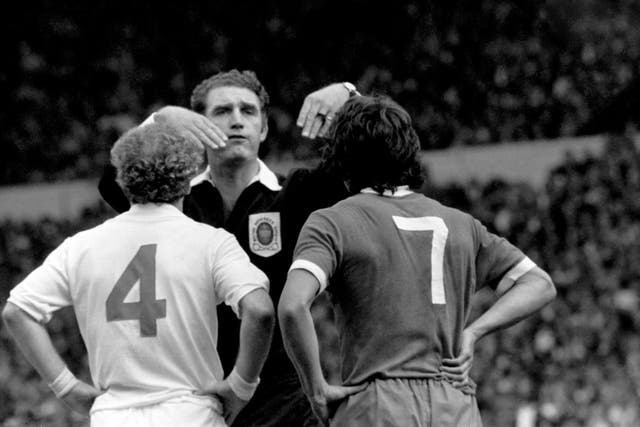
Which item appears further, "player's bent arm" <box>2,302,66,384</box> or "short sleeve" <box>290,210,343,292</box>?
"player's bent arm" <box>2,302,66,384</box>

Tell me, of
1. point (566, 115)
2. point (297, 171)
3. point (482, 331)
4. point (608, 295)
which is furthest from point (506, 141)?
point (482, 331)

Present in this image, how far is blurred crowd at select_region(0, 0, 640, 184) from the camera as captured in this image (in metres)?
14.2

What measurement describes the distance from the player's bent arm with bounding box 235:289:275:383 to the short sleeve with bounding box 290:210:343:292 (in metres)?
0.20

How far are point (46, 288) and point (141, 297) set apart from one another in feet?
1.01

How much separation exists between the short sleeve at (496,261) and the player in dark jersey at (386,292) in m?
0.08

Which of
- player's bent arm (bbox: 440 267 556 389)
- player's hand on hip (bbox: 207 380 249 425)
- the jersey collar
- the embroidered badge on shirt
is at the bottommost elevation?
player's hand on hip (bbox: 207 380 249 425)

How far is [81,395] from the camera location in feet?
11.1

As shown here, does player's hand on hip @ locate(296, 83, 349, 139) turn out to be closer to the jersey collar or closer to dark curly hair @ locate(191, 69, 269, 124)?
dark curly hair @ locate(191, 69, 269, 124)

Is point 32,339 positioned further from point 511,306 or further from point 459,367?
point 511,306

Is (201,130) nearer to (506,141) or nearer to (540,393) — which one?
(540,393)

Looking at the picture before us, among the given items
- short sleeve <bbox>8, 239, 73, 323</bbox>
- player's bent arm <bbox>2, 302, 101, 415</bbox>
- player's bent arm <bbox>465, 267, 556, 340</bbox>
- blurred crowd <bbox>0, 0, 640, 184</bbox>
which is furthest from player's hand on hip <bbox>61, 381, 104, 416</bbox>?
blurred crowd <bbox>0, 0, 640, 184</bbox>

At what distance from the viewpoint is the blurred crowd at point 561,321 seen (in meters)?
10.6

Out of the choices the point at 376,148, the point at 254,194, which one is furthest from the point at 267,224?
the point at 376,148

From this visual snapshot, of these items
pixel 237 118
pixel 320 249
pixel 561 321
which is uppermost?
pixel 237 118
